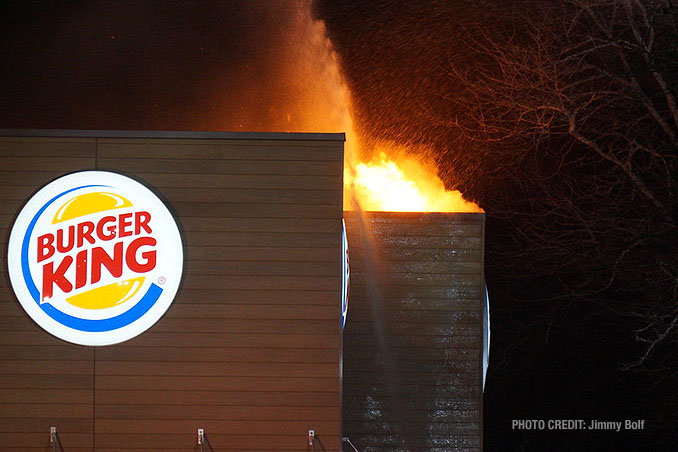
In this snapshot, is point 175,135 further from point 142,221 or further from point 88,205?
point 88,205

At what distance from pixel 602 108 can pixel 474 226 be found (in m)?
5.72

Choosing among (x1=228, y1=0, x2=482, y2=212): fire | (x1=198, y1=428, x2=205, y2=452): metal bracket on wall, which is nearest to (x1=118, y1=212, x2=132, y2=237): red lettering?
(x1=198, y1=428, x2=205, y2=452): metal bracket on wall

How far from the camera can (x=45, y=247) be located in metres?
5.20

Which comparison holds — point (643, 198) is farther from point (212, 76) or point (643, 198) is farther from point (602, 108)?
point (212, 76)

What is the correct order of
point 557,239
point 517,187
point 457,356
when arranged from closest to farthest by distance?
point 457,356 → point 557,239 → point 517,187

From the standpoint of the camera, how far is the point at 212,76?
13734 mm

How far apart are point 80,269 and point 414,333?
9.96 feet

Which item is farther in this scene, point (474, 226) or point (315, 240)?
point (474, 226)

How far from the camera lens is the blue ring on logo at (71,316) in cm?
522

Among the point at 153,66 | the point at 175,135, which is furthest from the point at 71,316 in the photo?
the point at 153,66

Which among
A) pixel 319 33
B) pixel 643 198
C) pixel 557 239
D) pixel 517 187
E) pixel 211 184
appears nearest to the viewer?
pixel 211 184

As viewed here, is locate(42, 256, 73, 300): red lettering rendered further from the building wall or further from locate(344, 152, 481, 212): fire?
locate(344, 152, 481, 212): fire

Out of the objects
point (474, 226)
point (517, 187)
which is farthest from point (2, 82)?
point (474, 226)

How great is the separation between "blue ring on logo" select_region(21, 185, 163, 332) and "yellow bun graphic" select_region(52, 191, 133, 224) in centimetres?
7
